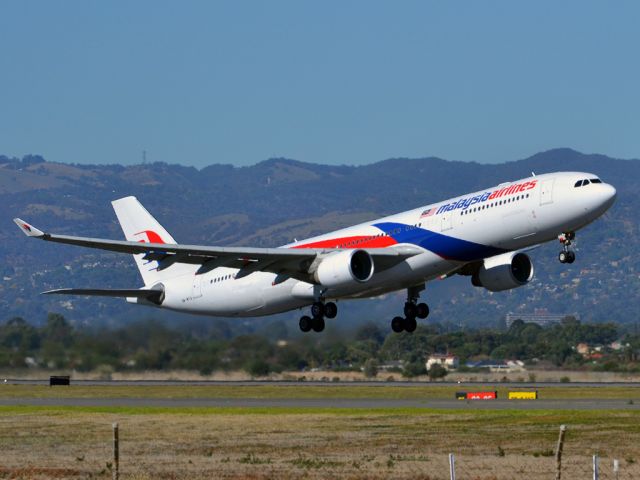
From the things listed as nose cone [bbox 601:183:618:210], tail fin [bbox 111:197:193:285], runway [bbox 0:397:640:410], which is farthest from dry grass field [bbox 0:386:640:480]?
tail fin [bbox 111:197:193:285]

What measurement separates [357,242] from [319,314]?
11.3 ft

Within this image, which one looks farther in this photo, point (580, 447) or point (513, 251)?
point (513, 251)

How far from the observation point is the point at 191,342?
77312 millimetres

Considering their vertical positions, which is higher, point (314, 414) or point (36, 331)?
point (36, 331)

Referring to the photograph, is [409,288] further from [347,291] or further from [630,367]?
[630,367]

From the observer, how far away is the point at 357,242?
5550 cm

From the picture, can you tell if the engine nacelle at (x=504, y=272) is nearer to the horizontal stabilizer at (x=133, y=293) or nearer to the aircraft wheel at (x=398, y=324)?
the aircraft wheel at (x=398, y=324)

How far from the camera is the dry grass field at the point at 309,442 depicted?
34000mm

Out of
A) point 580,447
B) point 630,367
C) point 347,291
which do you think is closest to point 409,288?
point 347,291

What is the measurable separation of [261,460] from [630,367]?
72.4m

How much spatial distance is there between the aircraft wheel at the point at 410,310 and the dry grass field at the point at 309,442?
223 inches

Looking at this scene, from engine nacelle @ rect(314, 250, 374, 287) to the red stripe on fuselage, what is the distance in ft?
4.05

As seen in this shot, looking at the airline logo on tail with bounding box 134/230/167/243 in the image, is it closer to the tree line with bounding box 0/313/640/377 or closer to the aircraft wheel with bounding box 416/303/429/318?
the tree line with bounding box 0/313/640/377

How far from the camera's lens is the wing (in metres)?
52.7
